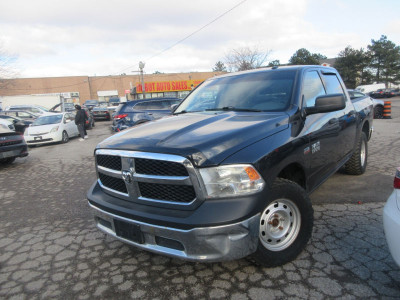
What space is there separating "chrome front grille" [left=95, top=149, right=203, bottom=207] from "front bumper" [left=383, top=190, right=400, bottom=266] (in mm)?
1305

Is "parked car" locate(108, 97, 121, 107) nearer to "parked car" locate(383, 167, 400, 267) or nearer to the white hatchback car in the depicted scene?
the white hatchback car

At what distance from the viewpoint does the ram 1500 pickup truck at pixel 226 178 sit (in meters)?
2.03

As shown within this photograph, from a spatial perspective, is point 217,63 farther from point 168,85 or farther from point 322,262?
point 322,262

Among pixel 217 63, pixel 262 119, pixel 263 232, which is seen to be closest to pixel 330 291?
pixel 263 232

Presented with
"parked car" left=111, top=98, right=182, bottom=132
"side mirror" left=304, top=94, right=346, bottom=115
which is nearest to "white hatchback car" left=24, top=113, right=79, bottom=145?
"parked car" left=111, top=98, right=182, bottom=132

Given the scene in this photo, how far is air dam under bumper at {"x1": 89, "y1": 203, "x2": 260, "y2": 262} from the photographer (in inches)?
78.0

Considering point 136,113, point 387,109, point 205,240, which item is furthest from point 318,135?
point 387,109

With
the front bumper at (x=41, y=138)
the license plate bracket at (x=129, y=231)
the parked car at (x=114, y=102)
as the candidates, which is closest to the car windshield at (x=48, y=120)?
the front bumper at (x=41, y=138)

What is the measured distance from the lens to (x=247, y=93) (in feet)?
11.0

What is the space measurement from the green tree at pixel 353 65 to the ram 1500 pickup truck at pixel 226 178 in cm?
5190

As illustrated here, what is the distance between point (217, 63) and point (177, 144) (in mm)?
112505

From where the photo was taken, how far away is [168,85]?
44.8 m

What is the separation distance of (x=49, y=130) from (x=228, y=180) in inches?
484

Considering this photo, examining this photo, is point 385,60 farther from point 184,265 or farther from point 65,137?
point 184,265
